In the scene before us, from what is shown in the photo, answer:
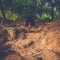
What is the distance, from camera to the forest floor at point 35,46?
1006 centimetres

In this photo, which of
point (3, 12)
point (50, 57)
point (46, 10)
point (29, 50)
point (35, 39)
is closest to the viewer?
point (50, 57)

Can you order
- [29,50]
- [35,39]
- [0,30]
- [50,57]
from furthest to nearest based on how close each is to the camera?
[0,30] → [35,39] → [29,50] → [50,57]

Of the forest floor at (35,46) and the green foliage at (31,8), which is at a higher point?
the green foliage at (31,8)

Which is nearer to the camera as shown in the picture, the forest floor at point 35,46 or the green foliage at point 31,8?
the forest floor at point 35,46

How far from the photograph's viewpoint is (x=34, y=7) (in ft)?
65.8

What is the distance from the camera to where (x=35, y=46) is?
37.4 feet

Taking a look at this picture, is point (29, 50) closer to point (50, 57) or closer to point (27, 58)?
point (27, 58)

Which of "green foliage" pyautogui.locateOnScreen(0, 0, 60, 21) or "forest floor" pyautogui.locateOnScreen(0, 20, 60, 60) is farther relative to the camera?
"green foliage" pyautogui.locateOnScreen(0, 0, 60, 21)

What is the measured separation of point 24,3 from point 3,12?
2276mm

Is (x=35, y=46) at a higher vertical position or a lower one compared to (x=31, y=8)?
lower

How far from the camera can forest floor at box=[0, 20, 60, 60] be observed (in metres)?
10.1

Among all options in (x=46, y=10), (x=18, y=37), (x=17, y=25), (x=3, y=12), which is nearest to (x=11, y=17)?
(x=3, y=12)

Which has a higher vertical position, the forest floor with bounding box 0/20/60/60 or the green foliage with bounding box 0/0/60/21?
the green foliage with bounding box 0/0/60/21

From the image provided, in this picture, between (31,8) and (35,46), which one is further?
(31,8)
